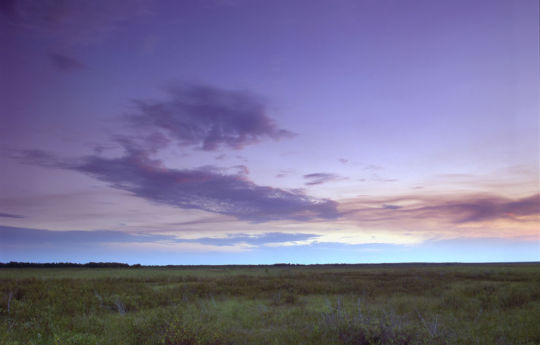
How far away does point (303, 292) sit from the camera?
2456cm

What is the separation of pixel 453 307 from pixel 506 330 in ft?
18.3

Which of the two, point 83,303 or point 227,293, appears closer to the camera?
point 83,303

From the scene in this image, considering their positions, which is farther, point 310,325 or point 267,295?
point 267,295

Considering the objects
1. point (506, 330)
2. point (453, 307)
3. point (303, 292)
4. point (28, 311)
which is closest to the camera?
point (506, 330)

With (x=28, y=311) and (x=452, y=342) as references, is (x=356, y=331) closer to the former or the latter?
(x=452, y=342)

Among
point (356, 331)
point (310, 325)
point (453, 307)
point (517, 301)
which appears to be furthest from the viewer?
point (517, 301)

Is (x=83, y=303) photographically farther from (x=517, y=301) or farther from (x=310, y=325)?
(x=517, y=301)

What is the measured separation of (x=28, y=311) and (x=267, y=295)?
12.9 meters

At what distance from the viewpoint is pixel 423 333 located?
9.02 meters

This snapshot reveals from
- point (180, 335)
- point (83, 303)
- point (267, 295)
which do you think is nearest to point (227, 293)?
point (267, 295)

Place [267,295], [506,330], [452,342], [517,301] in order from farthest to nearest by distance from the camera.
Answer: [267,295], [517,301], [506,330], [452,342]

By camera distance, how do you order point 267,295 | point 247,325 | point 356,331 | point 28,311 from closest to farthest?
point 356,331 < point 247,325 < point 28,311 < point 267,295

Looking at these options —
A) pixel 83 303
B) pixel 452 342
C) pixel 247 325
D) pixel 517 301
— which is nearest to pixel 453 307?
pixel 517 301

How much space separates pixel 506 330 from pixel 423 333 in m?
3.88
